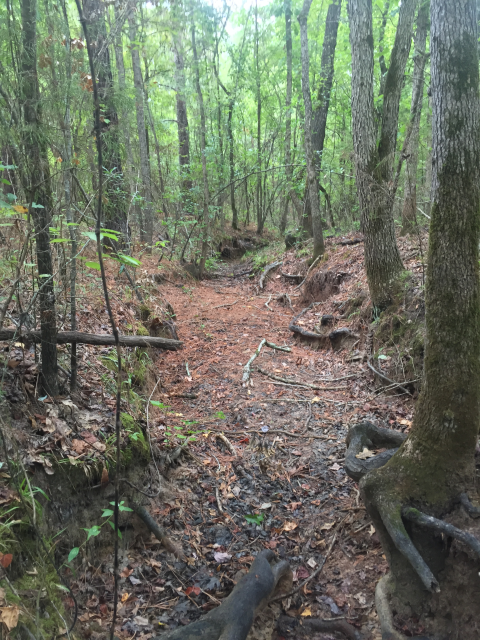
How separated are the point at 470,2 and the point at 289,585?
4766mm

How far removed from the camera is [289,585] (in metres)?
3.32

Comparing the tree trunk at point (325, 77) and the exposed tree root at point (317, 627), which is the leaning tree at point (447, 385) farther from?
the tree trunk at point (325, 77)

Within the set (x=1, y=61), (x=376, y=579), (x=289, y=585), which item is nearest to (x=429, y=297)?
(x=376, y=579)

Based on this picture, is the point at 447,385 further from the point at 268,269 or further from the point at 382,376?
the point at 268,269

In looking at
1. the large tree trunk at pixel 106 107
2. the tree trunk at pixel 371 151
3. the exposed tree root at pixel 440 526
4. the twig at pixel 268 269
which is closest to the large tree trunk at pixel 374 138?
the tree trunk at pixel 371 151

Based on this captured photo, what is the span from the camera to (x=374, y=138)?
692cm

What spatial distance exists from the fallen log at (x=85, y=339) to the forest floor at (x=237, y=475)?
0.31 metres

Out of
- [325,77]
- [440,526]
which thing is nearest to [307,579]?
[440,526]

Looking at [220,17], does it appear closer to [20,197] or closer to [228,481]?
[20,197]

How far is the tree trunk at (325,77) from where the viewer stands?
12461 mm

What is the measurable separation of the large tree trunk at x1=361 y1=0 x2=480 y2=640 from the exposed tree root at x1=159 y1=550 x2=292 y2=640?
0.94 meters

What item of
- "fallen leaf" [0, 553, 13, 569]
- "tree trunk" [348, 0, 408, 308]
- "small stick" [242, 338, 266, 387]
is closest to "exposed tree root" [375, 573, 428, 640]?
"fallen leaf" [0, 553, 13, 569]

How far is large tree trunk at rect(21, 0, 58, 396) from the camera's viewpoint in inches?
116

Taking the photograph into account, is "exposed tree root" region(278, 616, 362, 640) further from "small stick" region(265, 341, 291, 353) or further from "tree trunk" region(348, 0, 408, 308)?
"small stick" region(265, 341, 291, 353)
